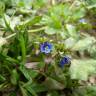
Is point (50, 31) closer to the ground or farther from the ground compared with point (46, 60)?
farther from the ground

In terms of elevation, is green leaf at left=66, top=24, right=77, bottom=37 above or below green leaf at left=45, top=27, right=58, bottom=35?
below

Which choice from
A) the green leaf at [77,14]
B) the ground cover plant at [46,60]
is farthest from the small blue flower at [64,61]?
the green leaf at [77,14]

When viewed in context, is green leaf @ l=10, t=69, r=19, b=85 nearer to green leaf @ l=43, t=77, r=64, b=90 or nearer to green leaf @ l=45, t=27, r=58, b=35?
green leaf @ l=43, t=77, r=64, b=90

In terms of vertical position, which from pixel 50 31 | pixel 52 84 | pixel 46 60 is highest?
pixel 50 31

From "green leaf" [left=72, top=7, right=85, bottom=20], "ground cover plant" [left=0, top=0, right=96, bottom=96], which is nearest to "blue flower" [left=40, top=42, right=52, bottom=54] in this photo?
"ground cover plant" [left=0, top=0, right=96, bottom=96]

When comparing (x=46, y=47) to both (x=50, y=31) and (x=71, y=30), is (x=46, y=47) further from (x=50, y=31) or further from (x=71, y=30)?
(x=71, y=30)

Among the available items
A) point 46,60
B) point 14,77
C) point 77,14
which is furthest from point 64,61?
point 77,14

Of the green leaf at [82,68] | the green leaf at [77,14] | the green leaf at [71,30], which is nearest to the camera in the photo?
the green leaf at [82,68]

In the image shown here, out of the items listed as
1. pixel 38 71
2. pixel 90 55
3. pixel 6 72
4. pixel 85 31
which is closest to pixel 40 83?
pixel 38 71

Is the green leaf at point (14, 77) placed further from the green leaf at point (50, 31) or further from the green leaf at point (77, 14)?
the green leaf at point (77, 14)

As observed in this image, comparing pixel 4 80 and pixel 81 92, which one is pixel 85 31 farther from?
pixel 4 80
